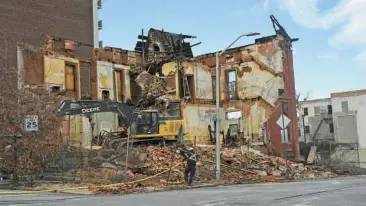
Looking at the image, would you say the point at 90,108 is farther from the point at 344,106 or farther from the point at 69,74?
the point at 344,106

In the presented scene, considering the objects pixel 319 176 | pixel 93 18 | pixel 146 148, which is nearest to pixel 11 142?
pixel 146 148

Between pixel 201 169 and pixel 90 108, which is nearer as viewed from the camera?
pixel 90 108

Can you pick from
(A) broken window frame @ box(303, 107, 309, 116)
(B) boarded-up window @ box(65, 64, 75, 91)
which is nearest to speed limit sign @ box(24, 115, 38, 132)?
(B) boarded-up window @ box(65, 64, 75, 91)

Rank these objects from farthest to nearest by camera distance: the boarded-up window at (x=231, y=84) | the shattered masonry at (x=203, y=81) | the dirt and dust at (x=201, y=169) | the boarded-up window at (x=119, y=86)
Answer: the boarded-up window at (x=231, y=84)
the boarded-up window at (x=119, y=86)
the shattered masonry at (x=203, y=81)
the dirt and dust at (x=201, y=169)

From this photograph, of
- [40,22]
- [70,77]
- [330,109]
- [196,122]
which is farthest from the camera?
[330,109]

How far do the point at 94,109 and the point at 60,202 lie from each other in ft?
41.4

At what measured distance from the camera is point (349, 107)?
72375 millimetres

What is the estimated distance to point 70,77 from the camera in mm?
43094

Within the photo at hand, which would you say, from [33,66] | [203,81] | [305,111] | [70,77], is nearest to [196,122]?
[203,81]

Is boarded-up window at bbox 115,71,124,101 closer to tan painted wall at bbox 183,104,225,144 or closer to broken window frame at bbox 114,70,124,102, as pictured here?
broken window frame at bbox 114,70,124,102

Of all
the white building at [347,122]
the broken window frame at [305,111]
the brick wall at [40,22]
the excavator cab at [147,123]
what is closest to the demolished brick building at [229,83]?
the brick wall at [40,22]

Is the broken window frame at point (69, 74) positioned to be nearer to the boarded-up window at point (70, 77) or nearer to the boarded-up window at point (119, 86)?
the boarded-up window at point (70, 77)

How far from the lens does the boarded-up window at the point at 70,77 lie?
140 ft

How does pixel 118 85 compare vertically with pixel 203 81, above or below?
below
